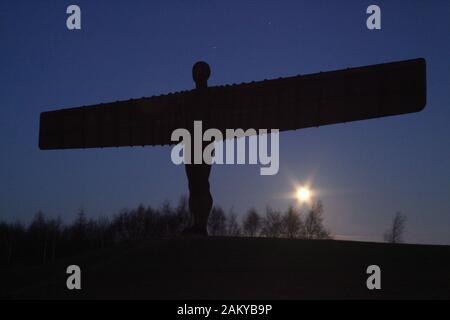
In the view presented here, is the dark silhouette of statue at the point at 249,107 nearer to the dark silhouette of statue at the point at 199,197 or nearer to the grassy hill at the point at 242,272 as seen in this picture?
the dark silhouette of statue at the point at 199,197

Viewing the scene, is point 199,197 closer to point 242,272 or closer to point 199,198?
point 199,198

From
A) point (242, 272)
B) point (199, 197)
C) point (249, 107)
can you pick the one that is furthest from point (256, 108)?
point (242, 272)

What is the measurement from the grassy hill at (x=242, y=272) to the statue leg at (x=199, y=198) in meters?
0.40

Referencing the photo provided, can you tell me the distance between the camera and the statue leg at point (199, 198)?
44.0ft

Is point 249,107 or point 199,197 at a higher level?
point 249,107

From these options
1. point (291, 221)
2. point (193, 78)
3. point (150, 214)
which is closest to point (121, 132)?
point (193, 78)

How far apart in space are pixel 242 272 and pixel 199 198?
2895mm

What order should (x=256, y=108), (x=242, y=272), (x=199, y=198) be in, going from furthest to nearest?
(x=256, y=108)
(x=199, y=198)
(x=242, y=272)

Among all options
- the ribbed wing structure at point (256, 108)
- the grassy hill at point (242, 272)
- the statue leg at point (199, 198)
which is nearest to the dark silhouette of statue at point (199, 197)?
the statue leg at point (199, 198)

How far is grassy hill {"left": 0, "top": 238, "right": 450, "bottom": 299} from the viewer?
10102 millimetres

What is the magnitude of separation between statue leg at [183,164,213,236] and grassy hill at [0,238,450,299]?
0.40m

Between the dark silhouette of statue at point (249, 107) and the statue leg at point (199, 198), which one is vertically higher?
the dark silhouette of statue at point (249, 107)

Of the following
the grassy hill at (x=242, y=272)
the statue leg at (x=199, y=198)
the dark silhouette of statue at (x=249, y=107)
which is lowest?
the grassy hill at (x=242, y=272)

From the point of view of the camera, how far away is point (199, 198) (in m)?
13.4
